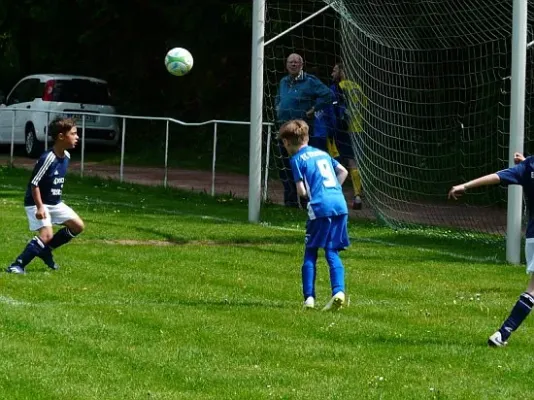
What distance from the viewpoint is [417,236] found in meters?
16.8

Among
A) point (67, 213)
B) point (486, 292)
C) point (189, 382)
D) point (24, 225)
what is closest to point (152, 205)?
point (24, 225)

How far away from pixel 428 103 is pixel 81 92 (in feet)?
42.9

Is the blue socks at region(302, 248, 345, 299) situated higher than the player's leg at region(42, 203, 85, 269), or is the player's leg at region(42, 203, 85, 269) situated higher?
the player's leg at region(42, 203, 85, 269)

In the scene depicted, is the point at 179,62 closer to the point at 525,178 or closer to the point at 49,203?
the point at 49,203

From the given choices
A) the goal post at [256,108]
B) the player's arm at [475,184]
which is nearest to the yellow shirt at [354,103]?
the goal post at [256,108]

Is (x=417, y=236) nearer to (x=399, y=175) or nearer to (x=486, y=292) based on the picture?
(x=399, y=175)

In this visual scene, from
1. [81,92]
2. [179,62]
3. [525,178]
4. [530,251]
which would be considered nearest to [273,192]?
[179,62]

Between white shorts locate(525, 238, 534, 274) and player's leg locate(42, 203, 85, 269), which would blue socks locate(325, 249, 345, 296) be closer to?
white shorts locate(525, 238, 534, 274)

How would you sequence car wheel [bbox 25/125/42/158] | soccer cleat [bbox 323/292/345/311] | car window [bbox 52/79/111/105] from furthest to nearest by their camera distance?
car window [bbox 52/79/111/105] → car wheel [bbox 25/125/42/158] → soccer cleat [bbox 323/292/345/311]

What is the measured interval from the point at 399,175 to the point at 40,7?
50.3 ft

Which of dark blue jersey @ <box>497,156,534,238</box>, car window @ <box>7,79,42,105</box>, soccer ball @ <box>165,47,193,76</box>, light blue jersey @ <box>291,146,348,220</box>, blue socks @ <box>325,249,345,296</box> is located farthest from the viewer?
car window @ <box>7,79,42,105</box>

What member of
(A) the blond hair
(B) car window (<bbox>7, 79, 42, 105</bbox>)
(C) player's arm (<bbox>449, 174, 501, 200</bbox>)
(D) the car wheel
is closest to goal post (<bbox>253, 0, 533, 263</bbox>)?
(A) the blond hair

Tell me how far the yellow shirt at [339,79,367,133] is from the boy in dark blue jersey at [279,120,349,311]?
6738mm

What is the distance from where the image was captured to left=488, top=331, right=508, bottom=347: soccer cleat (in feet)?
30.9
